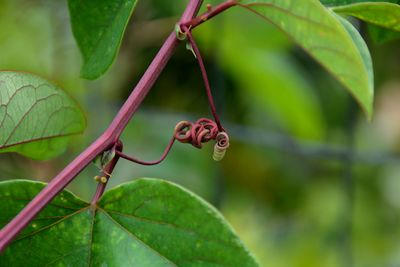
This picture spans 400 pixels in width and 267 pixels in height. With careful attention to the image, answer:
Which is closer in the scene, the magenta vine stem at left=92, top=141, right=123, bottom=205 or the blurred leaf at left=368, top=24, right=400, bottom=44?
the magenta vine stem at left=92, top=141, right=123, bottom=205

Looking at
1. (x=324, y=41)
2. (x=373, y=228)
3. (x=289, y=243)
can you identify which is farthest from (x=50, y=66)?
(x=324, y=41)

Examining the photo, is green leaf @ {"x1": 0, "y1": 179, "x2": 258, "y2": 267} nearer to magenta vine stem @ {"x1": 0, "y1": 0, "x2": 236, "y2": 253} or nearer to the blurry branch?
magenta vine stem @ {"x1": 0, "y1": 0, "x2": 236, "y2": 253}

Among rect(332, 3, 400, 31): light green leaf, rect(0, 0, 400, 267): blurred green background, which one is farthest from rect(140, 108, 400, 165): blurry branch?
rect(332, 3, 400, 31): light green leaf

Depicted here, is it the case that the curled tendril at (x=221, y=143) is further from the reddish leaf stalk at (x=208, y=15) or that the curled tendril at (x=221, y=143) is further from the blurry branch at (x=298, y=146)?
the blurry branch at (x=298, y=146)

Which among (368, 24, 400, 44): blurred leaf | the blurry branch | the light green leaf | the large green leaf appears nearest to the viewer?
the large green leaf

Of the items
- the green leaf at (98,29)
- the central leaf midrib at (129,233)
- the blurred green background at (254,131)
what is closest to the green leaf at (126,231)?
the central leaf midrib at (129,233)

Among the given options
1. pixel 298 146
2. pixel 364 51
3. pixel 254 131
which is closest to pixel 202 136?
pixel 364 51
